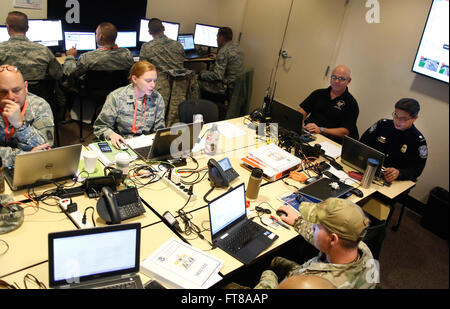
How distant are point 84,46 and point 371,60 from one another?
3508mm

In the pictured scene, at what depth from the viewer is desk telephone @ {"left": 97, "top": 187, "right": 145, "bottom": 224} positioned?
183 cm

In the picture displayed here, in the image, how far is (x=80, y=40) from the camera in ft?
14.7

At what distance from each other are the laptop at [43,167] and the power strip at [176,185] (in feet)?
1.80

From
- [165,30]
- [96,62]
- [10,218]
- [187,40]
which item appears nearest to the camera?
[10,218]

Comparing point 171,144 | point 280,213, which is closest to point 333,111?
point 280,213

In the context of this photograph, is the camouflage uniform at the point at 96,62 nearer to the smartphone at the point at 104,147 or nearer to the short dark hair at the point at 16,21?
the short dark hair at the point at 16,21

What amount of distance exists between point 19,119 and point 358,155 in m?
2.47

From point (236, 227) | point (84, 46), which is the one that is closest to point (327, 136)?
point (236, 227)

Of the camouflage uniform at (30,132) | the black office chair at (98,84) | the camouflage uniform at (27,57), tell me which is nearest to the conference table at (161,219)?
the camouflage uniform at (30,132)

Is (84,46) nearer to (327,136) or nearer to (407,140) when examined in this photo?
(327,136)

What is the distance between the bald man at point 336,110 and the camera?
352 centimetres

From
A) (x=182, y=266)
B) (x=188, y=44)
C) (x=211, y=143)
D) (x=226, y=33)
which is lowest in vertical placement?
(x=182, y=266)

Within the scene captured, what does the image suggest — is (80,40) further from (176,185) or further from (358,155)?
(358,155)

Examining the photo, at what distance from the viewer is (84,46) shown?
14.9ft
